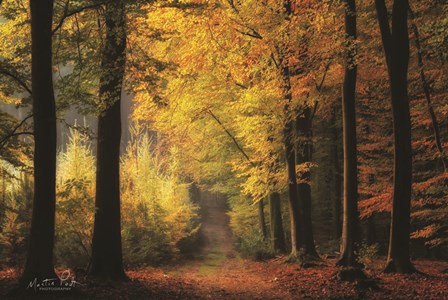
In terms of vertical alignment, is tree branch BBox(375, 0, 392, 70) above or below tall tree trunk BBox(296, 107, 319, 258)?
above

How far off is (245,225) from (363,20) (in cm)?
1838

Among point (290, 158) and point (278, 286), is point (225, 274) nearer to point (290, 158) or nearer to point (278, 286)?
point (278, 286)

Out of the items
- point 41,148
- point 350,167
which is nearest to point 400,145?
point 350,167

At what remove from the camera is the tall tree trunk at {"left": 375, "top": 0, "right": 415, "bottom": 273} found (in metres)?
10.7

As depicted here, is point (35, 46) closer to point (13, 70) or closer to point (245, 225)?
point (13, 70)

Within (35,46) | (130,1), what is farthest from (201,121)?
(35,46)

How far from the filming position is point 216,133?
2073cm

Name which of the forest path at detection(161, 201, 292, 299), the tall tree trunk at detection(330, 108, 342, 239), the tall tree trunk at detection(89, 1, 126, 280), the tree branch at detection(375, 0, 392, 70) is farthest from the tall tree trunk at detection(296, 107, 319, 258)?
the tall tree trunk at detection(89, 1, 126, 280)

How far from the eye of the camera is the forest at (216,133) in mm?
8703

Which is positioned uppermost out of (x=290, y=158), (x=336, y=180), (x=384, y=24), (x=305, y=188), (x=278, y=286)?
(x=384, y=24)

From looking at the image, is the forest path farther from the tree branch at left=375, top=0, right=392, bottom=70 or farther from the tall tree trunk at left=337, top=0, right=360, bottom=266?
the tree branch at left=375, top=0, right=392, bottom=70

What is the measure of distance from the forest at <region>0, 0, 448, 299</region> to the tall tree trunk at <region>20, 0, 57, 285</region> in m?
0.02

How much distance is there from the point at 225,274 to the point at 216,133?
25.6ft

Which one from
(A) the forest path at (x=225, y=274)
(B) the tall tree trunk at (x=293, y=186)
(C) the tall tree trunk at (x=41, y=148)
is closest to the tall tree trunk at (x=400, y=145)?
(A) the forest path at (x=225, y=274)
